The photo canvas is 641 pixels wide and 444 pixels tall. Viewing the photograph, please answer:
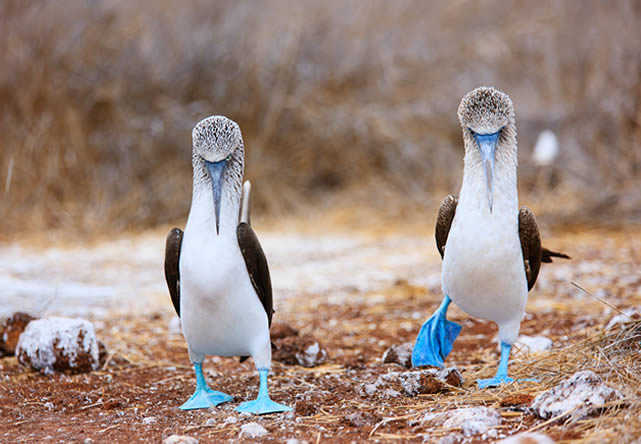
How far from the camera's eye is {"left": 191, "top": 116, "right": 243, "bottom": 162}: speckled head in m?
2.93

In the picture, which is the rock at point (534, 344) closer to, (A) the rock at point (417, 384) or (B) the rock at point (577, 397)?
(A) the rock at point (417, 384)

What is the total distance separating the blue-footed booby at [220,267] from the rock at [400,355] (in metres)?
0.93

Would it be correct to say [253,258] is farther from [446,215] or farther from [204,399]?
[446,215]

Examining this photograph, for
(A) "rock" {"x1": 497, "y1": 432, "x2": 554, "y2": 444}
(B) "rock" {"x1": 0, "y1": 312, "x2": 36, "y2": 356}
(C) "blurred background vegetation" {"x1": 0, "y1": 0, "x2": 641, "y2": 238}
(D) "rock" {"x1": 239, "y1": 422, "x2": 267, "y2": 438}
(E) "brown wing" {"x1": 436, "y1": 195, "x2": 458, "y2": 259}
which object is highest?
(C) "blurred background vegetation" {"x1": 0, "y1": 0, "x2": 641, "y2": 238}

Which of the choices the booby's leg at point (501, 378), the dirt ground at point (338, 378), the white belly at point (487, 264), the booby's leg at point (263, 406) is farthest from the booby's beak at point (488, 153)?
the booby's leg at point (263, 406)

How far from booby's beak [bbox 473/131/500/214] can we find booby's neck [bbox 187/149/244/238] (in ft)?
3.40

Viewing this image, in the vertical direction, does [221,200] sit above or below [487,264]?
above

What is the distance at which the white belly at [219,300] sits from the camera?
2850 mm

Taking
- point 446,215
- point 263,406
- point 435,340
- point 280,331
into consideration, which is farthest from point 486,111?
point 280,331

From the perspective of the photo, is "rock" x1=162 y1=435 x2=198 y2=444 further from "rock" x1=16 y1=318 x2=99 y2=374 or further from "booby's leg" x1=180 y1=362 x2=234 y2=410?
"rock" x1=16 y1=318 x2=99 y2=374

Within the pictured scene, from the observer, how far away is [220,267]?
9.33ft

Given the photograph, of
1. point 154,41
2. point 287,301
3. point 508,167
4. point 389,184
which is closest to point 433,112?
point 389,184

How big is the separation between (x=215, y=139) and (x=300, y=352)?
4.59 feet

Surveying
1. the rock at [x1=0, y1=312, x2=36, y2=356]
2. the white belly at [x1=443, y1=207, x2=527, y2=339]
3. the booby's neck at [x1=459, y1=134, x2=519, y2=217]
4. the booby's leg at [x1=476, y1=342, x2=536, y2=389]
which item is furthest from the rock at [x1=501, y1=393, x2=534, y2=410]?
the rock at [x1=0, y1=312, x2=36, y2=356]
